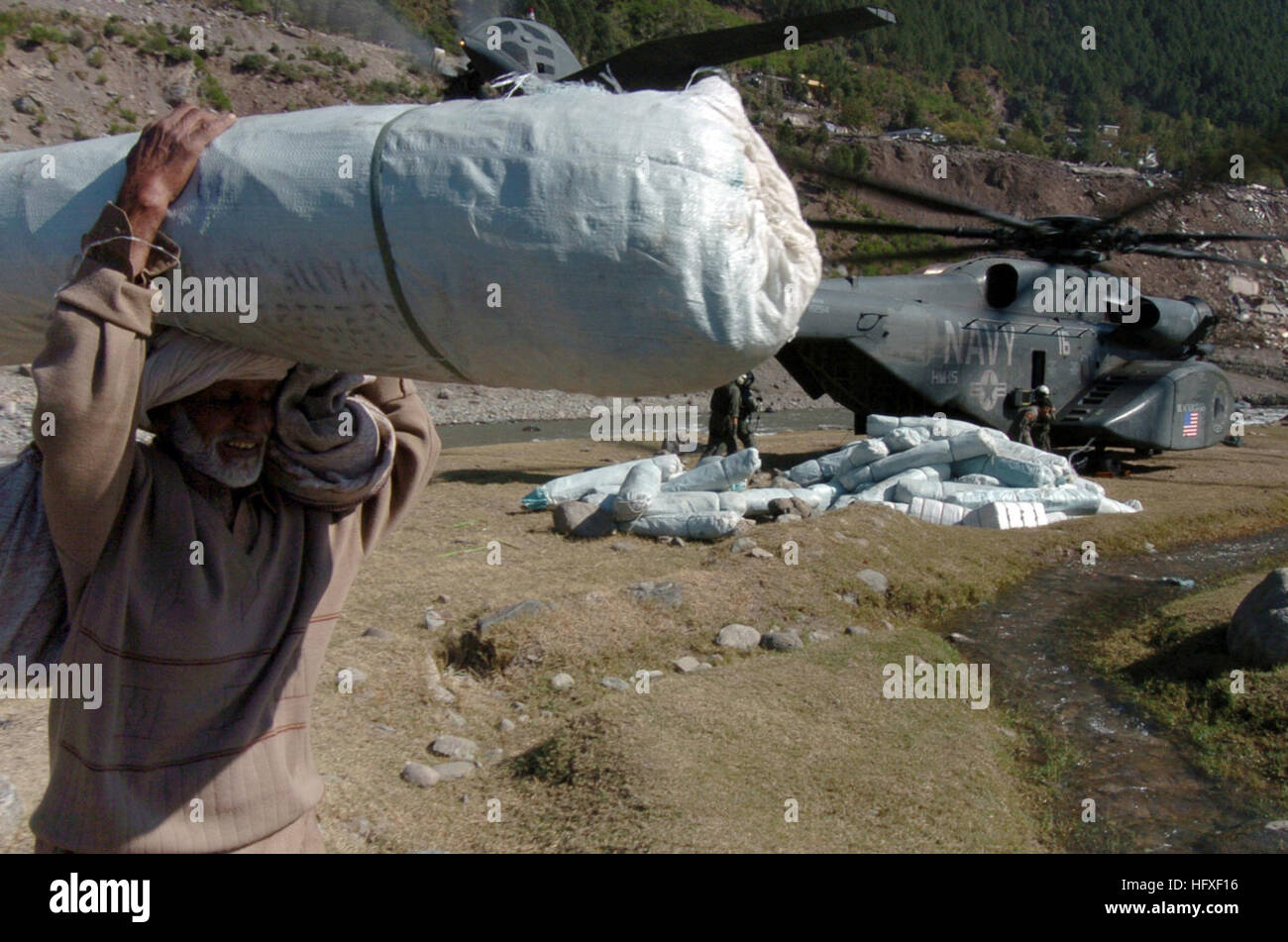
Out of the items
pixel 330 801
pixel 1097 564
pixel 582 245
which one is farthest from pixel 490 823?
pixel 1097 564

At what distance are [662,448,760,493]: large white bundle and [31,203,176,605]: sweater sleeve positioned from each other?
717 cm

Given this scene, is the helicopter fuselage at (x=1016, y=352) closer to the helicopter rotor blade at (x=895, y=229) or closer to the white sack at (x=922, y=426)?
the helicopter rotor blade at (x=895, y=229)

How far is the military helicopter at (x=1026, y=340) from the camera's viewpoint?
12.0 m

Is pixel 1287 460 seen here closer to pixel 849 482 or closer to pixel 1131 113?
pixel 849 482

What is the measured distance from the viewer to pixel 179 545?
6.15 ft

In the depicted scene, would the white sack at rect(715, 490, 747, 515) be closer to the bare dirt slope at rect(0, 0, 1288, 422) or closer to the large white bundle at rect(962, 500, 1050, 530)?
the large white bundle at rect(962, 500, 1050, 530)

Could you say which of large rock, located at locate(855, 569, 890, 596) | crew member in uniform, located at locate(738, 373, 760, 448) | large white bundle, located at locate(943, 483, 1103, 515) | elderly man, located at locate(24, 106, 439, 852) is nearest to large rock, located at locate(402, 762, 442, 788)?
elderly man, located at locate(24, 106, 439, 852)

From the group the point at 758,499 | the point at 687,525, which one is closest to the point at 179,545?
the point at 687,525

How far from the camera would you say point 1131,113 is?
86.6m

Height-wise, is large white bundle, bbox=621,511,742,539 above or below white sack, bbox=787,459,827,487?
above

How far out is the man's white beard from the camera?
1.89 m

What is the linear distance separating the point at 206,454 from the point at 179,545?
17cm

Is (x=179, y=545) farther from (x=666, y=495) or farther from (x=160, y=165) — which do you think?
(x=666, y=495)
